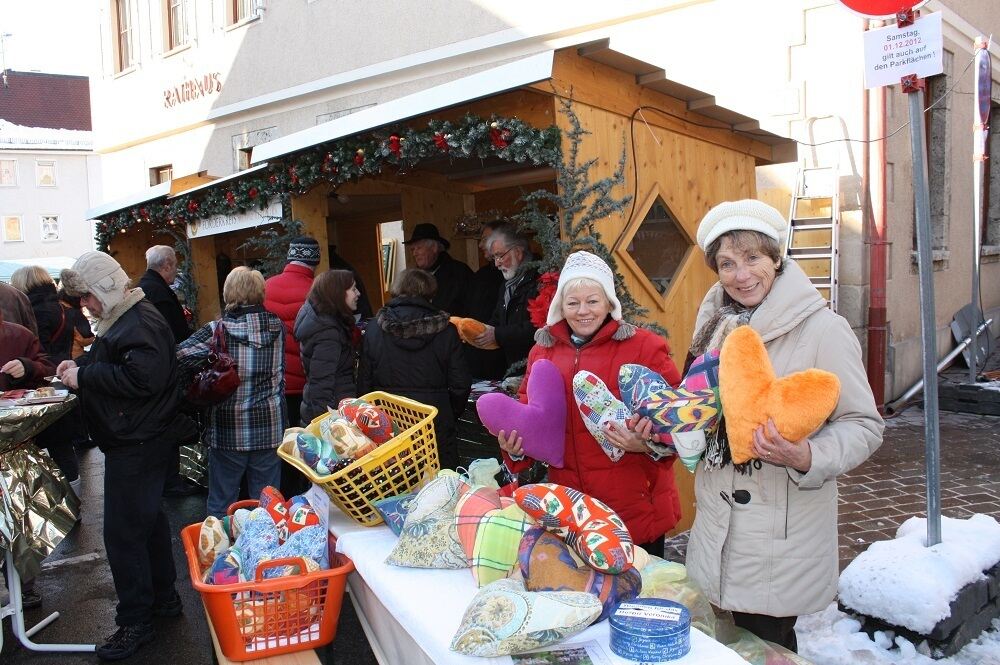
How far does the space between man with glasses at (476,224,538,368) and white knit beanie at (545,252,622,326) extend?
171cm

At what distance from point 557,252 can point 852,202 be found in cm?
547

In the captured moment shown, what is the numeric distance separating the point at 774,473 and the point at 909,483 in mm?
4562

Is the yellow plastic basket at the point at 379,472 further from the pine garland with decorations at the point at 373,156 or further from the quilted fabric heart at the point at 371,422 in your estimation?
the pine garland with decorations at the point at 373,156

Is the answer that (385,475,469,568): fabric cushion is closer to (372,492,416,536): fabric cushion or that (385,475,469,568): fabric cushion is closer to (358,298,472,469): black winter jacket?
(372,492,416,536): fabric cushion

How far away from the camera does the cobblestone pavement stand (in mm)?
4992

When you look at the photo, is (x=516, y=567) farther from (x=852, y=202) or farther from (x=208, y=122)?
(x=208, y=122)

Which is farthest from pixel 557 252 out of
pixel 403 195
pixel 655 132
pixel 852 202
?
pixel 852 202

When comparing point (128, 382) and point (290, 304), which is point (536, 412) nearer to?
point (128, 382)

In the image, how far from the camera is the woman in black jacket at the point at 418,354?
14.0 ft

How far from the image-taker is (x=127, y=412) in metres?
3.59

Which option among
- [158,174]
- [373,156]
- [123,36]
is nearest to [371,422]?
[373,156]

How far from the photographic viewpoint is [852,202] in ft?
27.4

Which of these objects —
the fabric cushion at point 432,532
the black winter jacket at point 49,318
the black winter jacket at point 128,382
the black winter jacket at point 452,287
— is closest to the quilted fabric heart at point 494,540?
the fabric cushion at point 432,532

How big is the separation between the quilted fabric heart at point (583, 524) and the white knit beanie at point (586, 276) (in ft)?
3.19
